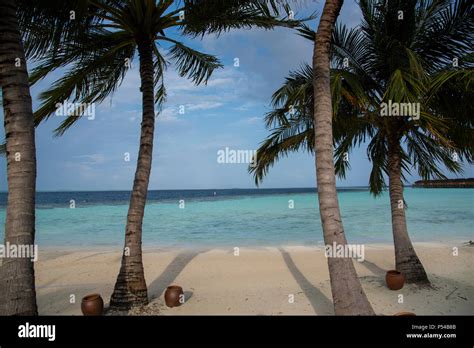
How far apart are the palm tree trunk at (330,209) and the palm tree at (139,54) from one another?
6.71ft

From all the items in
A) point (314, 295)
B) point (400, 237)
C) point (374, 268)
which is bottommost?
point (374, 268)

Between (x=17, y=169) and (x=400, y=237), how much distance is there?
8.10 metres

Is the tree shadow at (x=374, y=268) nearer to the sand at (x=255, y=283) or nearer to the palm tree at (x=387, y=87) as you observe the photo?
the sand at (x=255, y=283)

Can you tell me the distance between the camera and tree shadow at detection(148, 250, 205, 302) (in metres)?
8.23

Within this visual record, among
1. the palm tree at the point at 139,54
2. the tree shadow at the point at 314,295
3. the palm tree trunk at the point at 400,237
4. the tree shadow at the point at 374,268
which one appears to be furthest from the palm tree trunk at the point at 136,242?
the tree shadow at the point at 374,268

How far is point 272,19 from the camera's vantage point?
732 centimetres

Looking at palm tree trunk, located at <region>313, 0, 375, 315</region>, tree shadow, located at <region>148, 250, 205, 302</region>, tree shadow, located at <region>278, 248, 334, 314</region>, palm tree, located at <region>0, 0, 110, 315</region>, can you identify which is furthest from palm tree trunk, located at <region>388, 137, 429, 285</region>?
palm tree, located at <region>0, 0, 110, 315</region>

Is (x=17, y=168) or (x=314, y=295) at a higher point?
(x=17, y=168)

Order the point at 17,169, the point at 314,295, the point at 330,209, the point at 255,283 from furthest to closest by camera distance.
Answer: the point at 255,283
the point at 314,295
the point at 330,209
the point at 17,169

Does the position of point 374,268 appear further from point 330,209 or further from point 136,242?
point 136,242

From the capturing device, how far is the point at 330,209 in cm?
477

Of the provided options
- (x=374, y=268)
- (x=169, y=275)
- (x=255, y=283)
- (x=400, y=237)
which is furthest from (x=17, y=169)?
(x=374, y=268)

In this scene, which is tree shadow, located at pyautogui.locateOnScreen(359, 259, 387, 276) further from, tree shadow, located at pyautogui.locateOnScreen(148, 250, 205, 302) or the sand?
tree shadow, located at pyautogui.locateOnScreen(148, 250, 205, 302)

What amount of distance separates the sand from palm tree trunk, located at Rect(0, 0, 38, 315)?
2.92m
